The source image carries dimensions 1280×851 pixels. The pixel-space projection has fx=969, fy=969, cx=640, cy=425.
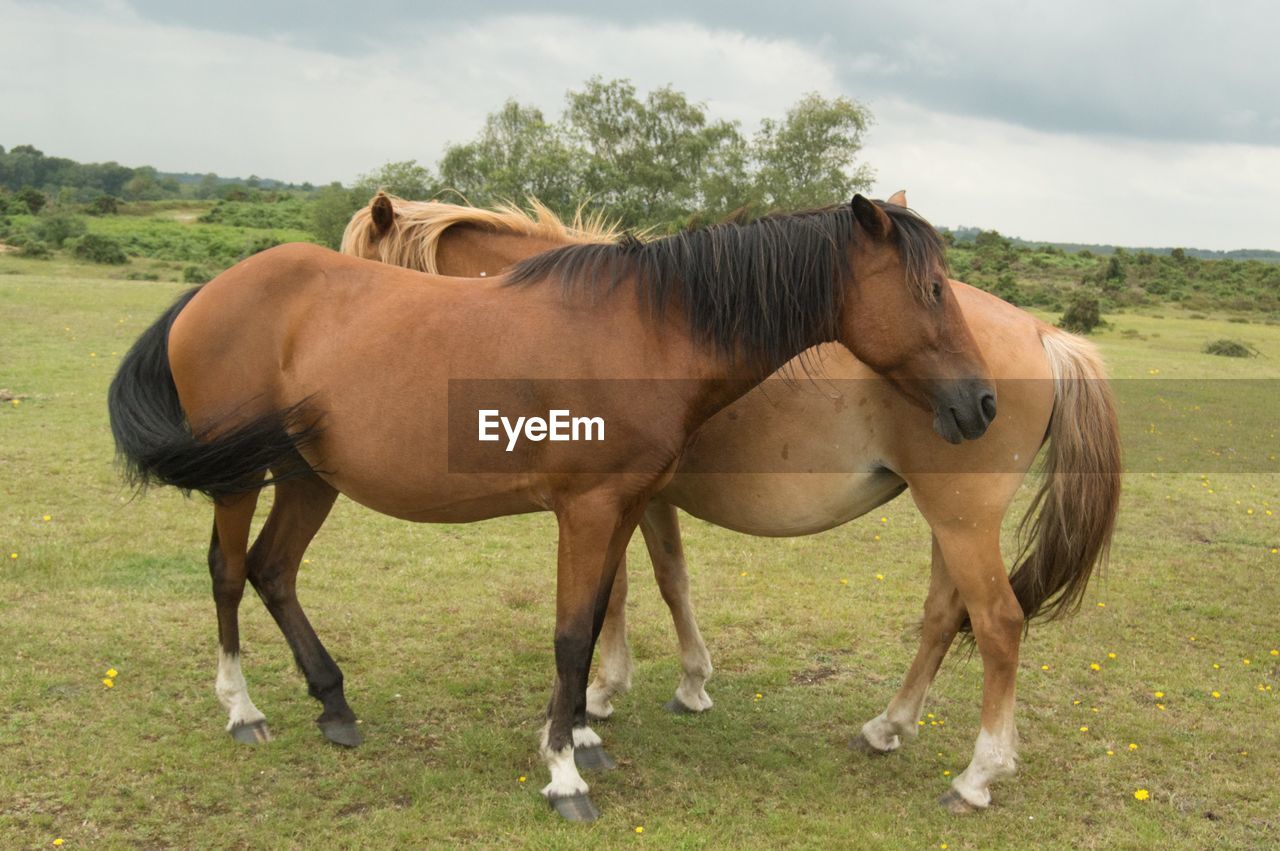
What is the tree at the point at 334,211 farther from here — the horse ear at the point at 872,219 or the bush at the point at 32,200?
the horse ear at the point at 872,219

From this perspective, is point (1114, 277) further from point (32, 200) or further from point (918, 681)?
point (32, 200)

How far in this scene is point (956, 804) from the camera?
4.10 meters

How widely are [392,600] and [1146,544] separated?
21.4ft

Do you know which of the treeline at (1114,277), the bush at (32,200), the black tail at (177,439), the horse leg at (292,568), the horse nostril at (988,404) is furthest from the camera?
the bush at (32,200)

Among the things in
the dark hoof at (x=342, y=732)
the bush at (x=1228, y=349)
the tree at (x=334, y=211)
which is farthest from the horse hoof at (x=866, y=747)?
the tree at (x=334, y=211)

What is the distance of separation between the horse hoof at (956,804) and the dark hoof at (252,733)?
119 inches

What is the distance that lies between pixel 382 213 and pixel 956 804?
393cm

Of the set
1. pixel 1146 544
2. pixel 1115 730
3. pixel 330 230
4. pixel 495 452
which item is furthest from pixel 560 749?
pixel 330 230

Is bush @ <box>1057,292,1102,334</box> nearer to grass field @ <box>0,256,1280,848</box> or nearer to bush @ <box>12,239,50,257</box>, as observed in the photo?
grass field @ <box>0,256,1280,848</box>

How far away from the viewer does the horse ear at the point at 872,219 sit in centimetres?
348

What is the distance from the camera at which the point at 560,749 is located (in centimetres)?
398

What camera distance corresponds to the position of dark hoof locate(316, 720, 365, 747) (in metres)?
4.45

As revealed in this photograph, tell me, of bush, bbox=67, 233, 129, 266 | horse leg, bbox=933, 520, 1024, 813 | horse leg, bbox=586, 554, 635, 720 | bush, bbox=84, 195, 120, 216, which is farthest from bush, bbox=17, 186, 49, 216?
horse leg, bbox=933, 520, 1024, 813
